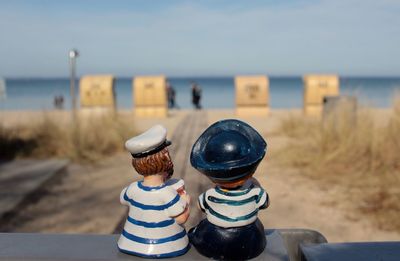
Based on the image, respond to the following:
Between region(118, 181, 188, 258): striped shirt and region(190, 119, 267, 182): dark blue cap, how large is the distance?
0.58 feet

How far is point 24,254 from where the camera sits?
1.82 m

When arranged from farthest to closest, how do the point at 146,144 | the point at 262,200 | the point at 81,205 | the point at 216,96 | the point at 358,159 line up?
1. the point at 216,96
2. the point at 358,159
3. the point at 81,205
4. the point at 262,200
5. the point at 146,144

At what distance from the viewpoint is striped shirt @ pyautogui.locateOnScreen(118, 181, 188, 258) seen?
1.82 metres

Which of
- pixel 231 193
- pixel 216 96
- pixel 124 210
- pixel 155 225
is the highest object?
pixel 231 193

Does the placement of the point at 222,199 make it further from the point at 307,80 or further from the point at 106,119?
the point at 307,80

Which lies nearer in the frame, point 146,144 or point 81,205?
point 146,144

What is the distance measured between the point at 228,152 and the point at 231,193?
0.59ft

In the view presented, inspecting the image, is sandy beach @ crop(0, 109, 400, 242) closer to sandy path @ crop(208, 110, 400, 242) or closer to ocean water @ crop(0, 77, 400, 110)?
sandy path @ crop(208, 110, 400, 242)

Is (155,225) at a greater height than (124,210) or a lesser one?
greater

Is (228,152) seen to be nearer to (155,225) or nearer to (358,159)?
(155,225)

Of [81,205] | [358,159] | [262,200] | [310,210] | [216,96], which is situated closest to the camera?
[262,200]

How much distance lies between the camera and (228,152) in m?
1.79

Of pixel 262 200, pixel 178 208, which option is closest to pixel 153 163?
pixel 178 208

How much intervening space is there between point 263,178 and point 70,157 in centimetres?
322
